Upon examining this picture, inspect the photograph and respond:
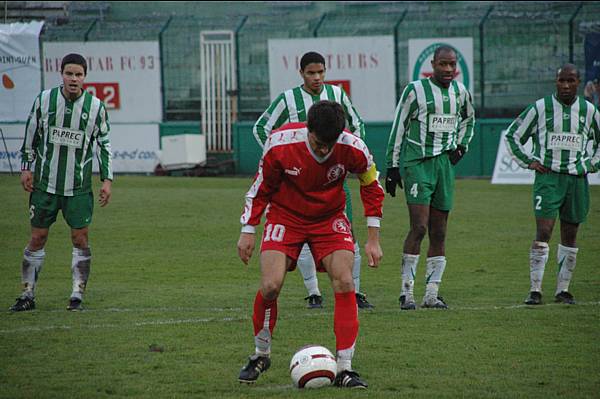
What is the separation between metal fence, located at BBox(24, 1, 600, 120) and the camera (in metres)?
27.1

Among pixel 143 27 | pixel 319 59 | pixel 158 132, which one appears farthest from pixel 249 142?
pixel 319 59

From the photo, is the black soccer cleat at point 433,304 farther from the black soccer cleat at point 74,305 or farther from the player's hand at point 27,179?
the player's hand at point 27,179

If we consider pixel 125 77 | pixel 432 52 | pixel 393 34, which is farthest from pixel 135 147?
pixel 432 52

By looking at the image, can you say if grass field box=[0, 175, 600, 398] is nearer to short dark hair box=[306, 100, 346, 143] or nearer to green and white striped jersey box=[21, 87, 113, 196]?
green and white striped jersey box=[21, 87, 113, 196]

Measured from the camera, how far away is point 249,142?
1073 inches

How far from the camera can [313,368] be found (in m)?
6.57

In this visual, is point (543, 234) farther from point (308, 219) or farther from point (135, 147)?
point (135, 147)

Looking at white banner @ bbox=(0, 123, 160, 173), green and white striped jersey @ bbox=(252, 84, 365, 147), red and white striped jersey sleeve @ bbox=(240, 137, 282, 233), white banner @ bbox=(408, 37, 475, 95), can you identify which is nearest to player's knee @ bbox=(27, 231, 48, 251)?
green and white striped jersey @ bbox=(252, 84, 365, 147)

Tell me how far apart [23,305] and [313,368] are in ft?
12.9

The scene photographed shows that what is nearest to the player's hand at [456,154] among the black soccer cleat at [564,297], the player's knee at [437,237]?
the player's knee at [437,237]

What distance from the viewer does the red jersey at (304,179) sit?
6.75 m

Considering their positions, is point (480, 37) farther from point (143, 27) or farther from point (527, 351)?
point (527, 351)

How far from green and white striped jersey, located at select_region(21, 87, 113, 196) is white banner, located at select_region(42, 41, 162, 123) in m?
18.8

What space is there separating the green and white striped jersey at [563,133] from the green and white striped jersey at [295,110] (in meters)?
1.64
